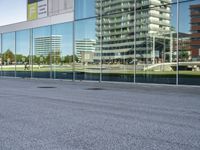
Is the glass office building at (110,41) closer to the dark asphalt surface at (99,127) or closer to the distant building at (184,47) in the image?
the distant building at (184,47)

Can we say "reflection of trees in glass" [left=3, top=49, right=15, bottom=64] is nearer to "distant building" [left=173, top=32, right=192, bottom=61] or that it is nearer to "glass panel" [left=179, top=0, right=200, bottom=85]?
"distant building" [left=173, top=32, right=192, bottom=61]

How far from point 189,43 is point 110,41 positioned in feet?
23.6

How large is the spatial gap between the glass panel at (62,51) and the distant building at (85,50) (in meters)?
1.05

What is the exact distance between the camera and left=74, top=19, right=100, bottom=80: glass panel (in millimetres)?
29156

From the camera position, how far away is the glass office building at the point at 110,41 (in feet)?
74.6

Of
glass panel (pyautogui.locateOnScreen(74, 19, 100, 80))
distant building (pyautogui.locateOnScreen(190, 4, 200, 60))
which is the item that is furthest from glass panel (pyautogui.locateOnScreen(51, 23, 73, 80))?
distant building (pyautogui.locateOnScreen(190, 4, 200, 60))

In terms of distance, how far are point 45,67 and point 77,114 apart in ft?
82.1

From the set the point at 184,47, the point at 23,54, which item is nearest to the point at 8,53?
the point at 23,54

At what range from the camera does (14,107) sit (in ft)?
41.0

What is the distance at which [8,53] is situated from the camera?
41438 mm

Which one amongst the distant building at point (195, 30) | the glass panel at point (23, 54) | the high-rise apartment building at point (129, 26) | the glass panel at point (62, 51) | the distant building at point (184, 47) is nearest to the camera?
the distant building at point (195, 30)

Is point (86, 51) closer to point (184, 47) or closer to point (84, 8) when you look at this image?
point (84, 8)

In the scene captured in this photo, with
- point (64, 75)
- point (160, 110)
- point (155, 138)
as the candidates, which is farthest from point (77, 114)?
point (64, 75)

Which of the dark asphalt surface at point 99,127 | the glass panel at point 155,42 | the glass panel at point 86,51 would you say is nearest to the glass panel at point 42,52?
the glass panel at point 86,51
